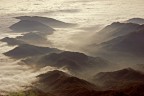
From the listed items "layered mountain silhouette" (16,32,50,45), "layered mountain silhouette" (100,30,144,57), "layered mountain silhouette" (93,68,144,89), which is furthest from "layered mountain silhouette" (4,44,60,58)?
"layered mountain silhouette" (93,68,144,89)

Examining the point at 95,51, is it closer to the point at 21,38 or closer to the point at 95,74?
the point at 95,74

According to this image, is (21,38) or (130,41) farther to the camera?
(21,38)

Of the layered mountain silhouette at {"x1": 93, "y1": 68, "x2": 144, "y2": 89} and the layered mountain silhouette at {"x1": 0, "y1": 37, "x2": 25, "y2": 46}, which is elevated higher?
the layered mountain silhouette at {"x1": 93, "y1": 68, "x2": 144, "y2": 89}

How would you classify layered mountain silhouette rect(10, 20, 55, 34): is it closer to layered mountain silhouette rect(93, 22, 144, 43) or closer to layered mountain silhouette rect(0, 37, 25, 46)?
layered mountain silhouette rect(93, 22, 144, 43)

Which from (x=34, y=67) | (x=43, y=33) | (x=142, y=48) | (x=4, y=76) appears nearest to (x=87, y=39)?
(x=43, y=33)

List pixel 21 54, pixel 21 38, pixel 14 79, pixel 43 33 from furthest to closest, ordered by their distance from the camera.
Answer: pixel 43 33 < pixel 21 38 < pixel 21 54 < pixel 14 79
